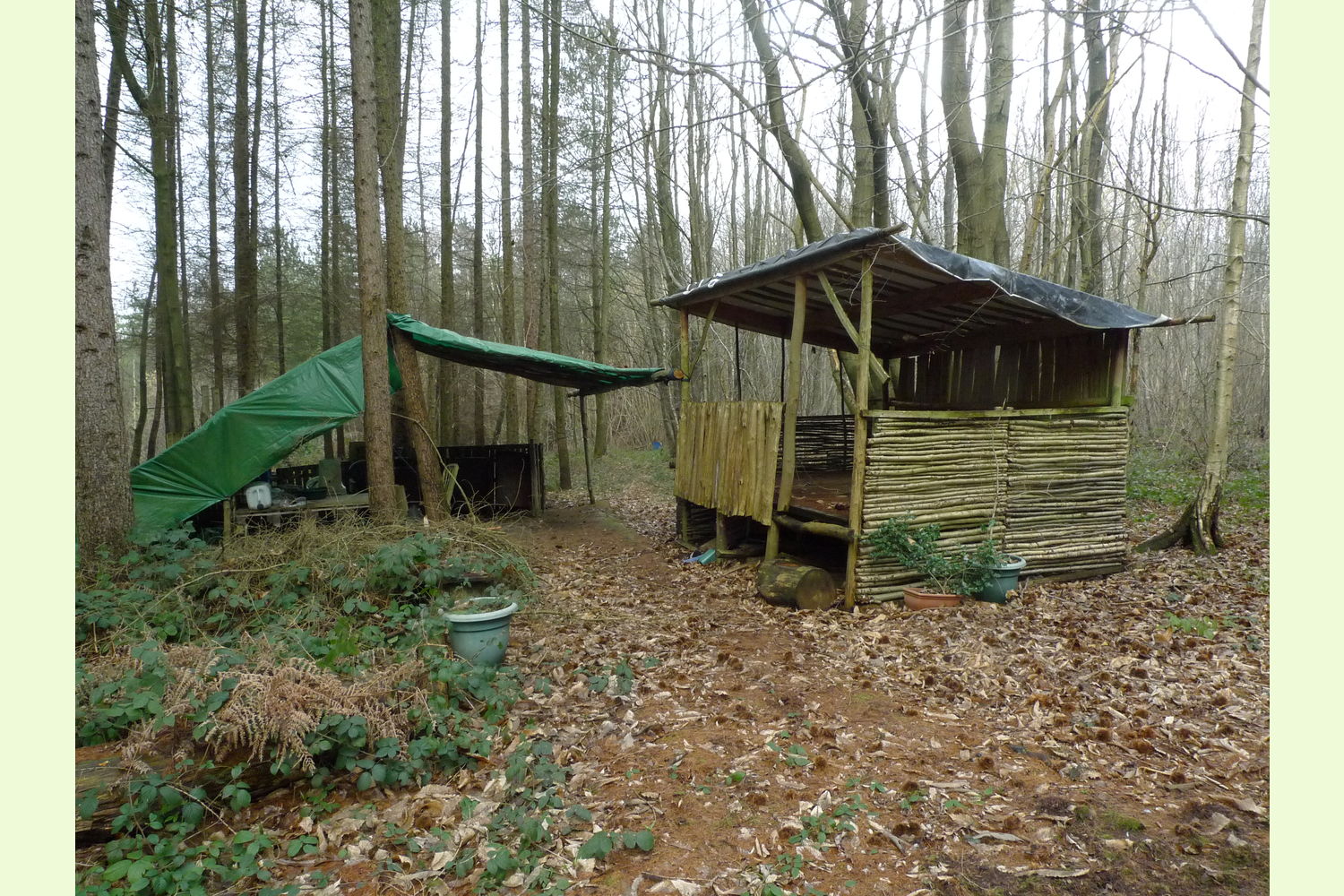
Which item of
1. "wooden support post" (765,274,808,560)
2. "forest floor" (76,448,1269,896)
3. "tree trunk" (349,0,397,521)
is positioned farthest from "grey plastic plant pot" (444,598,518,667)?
"wooden support post" (765,274,808,560)

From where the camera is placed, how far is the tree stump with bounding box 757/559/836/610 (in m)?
→ 5.93

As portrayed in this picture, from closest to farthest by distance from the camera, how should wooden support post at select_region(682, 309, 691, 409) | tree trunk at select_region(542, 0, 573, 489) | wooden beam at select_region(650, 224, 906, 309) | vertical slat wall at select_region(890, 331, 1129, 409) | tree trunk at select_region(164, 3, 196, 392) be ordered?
wooden beam at select_region(650, 224, 906, 309), vertical slat wall at select_region(890, 331, 1129, 409), wooden support post at select_region(682, 309, 691, 409), tree trunk at select_region(164, 3, 196, 392), tree trunk at select_region(542, 0, 573, 489)

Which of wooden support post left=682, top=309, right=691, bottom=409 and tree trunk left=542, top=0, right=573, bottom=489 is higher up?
tree trunk left=542, top=0, right=573, bottom=489

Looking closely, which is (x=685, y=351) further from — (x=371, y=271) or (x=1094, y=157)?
(x=1094, y=157)

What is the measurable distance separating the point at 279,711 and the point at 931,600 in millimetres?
4666

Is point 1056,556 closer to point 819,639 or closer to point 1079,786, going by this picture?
point 819,639

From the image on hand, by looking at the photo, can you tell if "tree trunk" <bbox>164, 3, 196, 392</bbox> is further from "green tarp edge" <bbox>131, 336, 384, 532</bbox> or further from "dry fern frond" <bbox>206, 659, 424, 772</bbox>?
"dry fern frond" <bbox>206, 659, 424, 772</bbox>

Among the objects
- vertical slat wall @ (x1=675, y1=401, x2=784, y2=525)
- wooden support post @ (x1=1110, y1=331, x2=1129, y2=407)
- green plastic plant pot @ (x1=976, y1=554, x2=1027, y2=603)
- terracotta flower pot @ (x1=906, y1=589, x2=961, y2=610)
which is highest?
wooden support post @ (x1=1110, y1=331, x2=1129, y2=407)

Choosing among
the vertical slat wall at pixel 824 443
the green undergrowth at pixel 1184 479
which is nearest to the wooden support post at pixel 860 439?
the vertical slat wall at pixel 824 443

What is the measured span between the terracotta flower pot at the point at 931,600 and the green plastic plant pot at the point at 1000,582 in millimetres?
255

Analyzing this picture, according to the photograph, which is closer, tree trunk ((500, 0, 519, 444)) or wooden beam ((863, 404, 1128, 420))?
wooden beam ((863, 404, 1128, 420))

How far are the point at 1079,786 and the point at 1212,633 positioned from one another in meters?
2.66

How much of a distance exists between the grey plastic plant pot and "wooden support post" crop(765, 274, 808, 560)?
3.18 m

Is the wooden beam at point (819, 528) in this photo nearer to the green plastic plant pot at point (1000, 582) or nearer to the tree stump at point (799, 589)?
the tree stump at point (799, 589)
